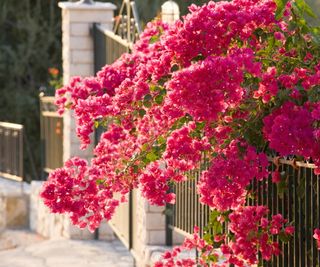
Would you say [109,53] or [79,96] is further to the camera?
[109,53]

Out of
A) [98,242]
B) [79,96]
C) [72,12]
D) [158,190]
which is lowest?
[98,242]

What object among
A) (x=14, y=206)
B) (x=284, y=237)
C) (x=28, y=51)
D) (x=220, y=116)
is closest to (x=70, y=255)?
(x=14, y=206)

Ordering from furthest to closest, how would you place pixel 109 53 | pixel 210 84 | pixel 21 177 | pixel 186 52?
1. pixel 21 177
2. pixel 109 53
3. pixel 186 52
4. pixel 210 84

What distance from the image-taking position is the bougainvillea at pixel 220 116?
16.8 feet

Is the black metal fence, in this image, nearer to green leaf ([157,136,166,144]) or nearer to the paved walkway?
the paved walkway

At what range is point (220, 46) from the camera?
556cm

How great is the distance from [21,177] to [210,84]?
10.4 m

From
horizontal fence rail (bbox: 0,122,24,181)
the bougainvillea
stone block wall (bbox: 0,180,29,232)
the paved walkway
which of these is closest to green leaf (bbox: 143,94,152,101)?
the bougainvillea

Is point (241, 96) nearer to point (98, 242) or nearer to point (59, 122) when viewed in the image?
point (98, 242)

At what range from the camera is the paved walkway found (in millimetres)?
10891

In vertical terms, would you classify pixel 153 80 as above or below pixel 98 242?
above

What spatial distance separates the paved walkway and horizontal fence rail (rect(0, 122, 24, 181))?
272cm

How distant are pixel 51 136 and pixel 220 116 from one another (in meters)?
9.25

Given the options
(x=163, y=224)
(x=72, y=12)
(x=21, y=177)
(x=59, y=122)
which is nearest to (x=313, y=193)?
A: (x=163, y=224)
